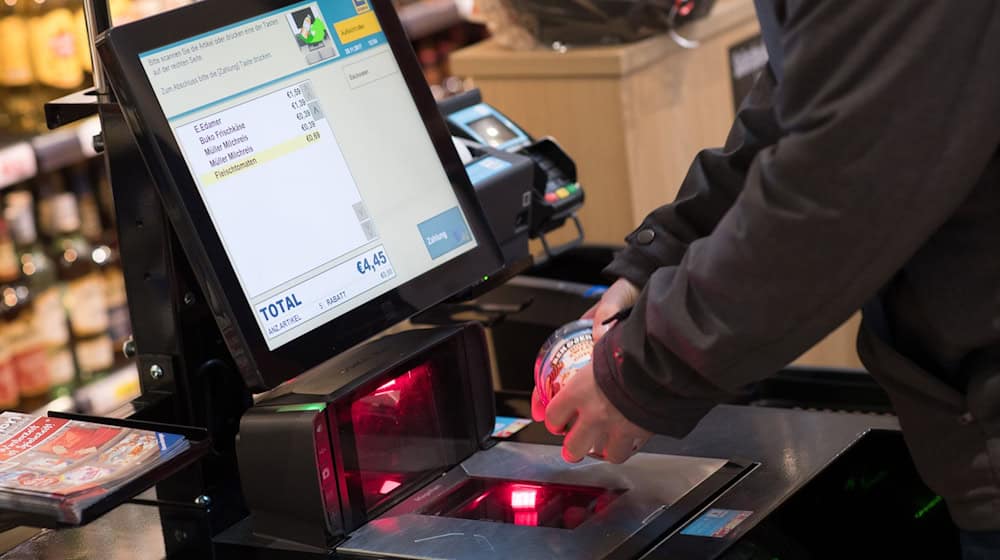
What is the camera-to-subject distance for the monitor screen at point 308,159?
3.98 ft

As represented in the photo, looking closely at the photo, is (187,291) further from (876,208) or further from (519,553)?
(876,208)

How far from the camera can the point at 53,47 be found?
282cm

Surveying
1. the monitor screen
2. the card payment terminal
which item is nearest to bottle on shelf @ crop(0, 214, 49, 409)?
the card payment terminal

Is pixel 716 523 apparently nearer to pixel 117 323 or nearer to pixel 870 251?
pixel 870 251

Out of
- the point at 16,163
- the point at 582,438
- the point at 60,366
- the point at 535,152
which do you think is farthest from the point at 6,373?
the point at 582,438

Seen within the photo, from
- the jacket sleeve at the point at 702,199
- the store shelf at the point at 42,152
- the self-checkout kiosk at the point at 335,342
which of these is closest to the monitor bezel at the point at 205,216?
the self-checkout kiosk at the point at 335,342

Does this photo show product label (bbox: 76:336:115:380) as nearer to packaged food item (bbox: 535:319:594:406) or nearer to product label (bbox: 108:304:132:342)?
product label (bbox: 108:304:132:342)

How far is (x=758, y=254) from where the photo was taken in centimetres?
101

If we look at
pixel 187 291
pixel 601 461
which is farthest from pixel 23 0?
pixel 601 461

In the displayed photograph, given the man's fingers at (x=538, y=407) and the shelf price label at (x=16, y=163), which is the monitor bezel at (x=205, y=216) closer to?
the man's fingers at (x=538, y=407)

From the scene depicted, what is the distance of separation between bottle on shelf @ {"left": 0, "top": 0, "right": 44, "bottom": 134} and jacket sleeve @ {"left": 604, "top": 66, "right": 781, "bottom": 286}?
181 cm

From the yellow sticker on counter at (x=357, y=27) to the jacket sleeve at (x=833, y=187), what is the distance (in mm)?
450

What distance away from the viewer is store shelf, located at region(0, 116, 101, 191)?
Result: 2639mm

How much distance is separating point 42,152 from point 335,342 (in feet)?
5.45
